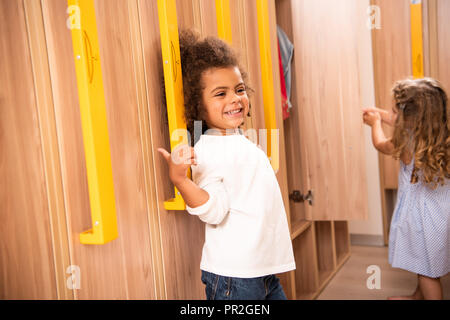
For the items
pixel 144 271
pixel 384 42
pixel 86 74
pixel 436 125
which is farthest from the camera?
pixel 384 42

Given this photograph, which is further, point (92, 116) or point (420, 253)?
point (420, 253)

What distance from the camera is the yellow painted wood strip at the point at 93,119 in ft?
1.81

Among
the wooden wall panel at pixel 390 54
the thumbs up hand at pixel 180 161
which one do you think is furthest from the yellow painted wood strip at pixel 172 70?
the wooden wall panel at pixel 390 54

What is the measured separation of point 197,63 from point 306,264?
1.37 meters

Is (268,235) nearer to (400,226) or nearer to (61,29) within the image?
(61,29)

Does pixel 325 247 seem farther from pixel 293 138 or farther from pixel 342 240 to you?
pixel 293 138

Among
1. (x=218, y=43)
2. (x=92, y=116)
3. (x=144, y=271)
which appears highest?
(x=218, y=43)

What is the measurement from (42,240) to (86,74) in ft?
1.00

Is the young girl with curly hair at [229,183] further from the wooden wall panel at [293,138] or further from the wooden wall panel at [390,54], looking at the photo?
the wooden wall panel at [390,54]

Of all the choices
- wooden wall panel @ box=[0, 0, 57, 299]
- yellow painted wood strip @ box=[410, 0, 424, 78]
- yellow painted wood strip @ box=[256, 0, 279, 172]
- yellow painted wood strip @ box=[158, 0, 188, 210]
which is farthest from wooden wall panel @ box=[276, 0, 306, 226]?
wooden wall panel @ box=[0, 0, 57, 299]

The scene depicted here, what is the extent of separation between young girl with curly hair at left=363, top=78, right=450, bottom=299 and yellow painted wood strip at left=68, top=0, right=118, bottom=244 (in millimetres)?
1291

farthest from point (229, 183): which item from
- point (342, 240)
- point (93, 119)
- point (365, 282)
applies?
point (342, 240)

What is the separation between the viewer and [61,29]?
25.1 inches

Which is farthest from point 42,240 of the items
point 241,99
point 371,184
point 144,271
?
point 371,184
